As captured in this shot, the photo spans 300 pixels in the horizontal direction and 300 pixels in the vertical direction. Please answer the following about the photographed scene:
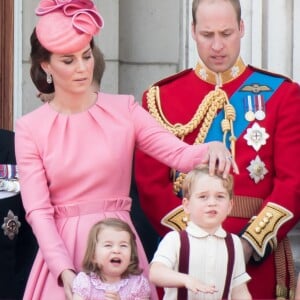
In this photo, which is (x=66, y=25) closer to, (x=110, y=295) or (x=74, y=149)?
Answer: (x=74, y=149)

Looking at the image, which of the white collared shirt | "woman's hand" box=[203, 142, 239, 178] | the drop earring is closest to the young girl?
the white collared shirt

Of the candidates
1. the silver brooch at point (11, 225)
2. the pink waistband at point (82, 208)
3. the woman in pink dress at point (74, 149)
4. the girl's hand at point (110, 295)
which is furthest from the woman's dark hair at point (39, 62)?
the girl's hand at point (110, 295)

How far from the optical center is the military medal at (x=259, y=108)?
19.3ft

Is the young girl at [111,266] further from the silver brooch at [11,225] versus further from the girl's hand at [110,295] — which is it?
the silver brooch at [11,225]

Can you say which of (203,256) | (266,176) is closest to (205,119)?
(266,176)

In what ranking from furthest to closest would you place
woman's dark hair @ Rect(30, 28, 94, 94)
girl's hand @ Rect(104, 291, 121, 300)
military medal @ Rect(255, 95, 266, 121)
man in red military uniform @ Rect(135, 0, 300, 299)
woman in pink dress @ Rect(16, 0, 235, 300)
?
military medal @ Rect(255, 95, 266, 121)
man in red military uniform @ Rect(135, 0, 300, 299)
woman's dark hair @ Rect(30, 28, 94, 94)
woman in pink dress @ Rect(16, 0, 235, 300)
girl's hand @ Rect(104, 291, 121, 300)

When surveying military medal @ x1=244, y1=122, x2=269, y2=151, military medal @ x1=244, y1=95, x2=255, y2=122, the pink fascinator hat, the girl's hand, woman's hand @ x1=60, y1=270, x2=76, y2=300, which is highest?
the pink fascinator hat

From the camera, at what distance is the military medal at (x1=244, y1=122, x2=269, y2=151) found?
585 centimetres

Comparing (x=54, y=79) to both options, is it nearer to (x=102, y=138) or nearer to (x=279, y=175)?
(x=102, y=138)

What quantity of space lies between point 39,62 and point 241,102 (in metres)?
0.90

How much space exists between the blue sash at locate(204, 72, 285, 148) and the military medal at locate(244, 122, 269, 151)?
3 cm

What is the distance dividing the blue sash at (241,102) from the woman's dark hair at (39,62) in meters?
0.67

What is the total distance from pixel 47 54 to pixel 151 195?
2.55 feet

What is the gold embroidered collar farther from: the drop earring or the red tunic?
the drop earring
